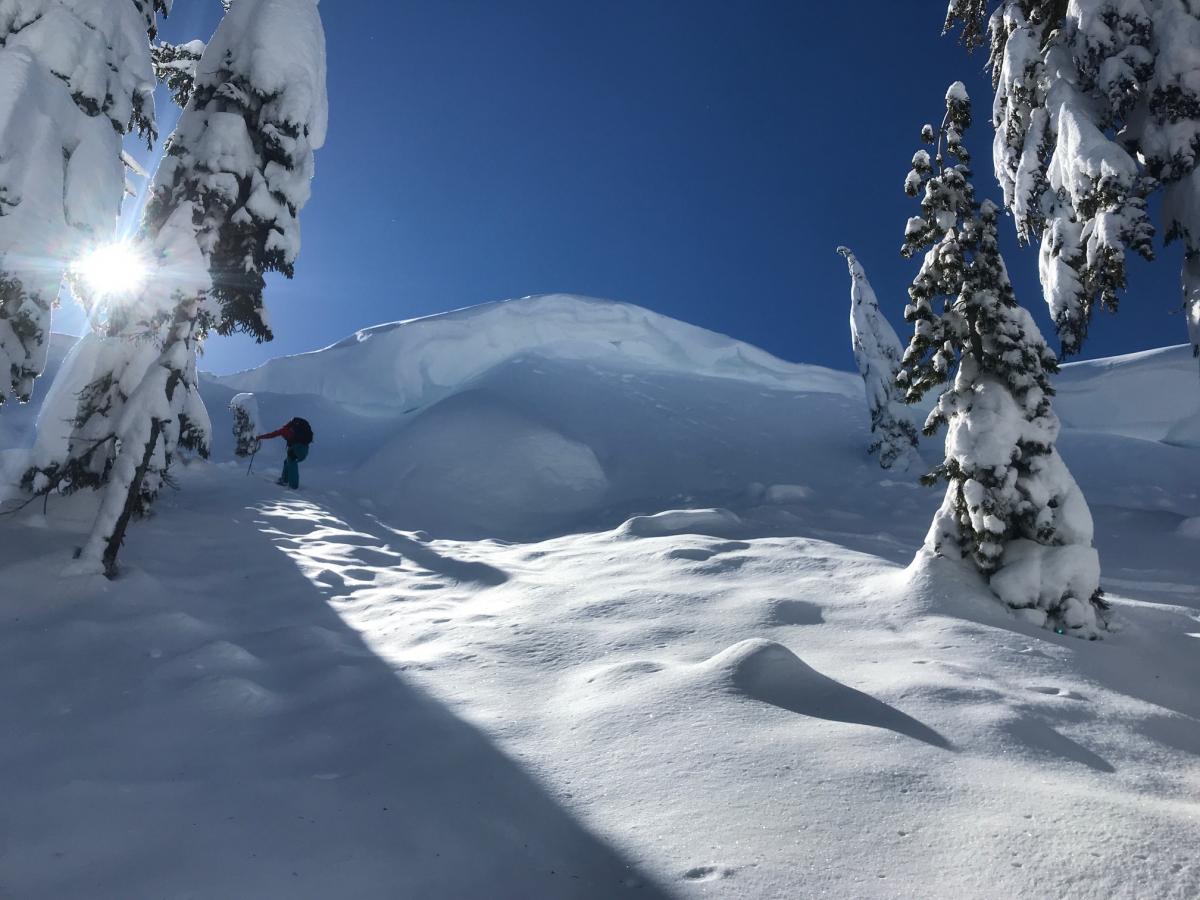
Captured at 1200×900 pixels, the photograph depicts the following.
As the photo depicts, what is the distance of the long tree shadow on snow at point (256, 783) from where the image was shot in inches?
103

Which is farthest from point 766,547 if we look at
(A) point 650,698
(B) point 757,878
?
(B) point 757,878

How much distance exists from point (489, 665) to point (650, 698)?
1.57 meters

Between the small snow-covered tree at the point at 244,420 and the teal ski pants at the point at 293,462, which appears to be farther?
the small snow-covered tree at the point at 244,420

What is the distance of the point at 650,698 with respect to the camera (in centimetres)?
410

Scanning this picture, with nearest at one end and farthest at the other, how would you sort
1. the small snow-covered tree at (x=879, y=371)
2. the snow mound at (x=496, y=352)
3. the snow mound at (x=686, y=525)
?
the snow mound at (x=686, y=525), the small snow-covered tree at (x=879, y=371), the snow mound at (x=496, y=352)

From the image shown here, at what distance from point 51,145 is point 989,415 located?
10396 mm

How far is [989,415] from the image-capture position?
6.75 m

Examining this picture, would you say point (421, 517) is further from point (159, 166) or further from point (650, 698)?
point (650, 698)

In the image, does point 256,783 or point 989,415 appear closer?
point 256,783

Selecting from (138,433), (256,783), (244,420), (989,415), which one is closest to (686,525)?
(989,415)

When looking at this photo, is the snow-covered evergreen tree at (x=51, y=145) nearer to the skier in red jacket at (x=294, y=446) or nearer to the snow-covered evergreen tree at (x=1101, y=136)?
the skier in red jacket at (x=294, y=446)

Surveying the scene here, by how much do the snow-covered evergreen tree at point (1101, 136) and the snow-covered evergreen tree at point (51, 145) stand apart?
11406 millimetres

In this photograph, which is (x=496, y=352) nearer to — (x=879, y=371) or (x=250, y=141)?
(x=879, y=371)

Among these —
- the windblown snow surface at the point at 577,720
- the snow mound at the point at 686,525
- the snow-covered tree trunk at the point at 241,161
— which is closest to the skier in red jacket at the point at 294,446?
the windblown snow surface at the point at 577,720
